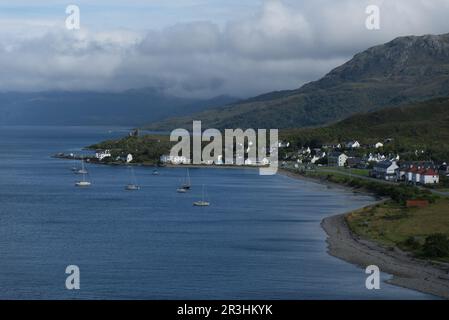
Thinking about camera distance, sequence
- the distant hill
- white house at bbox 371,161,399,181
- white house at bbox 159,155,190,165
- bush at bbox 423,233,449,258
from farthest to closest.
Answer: white house at bbox 159,155,190,165 → the distant hill → white house at bbox 371,161,399,181 → bush at bbox 423,233,449,258

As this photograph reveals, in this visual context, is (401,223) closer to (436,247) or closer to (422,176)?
(436,247)

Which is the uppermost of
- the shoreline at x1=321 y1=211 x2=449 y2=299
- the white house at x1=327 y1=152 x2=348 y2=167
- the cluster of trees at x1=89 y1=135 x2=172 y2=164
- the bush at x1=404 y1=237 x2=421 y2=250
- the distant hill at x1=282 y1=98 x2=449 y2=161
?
the distant hill at x1=282 y1=98 x2=449 y2=161

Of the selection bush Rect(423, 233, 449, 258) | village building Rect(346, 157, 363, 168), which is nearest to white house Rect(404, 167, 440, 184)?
village building Rect(346, 157, 363, 168)

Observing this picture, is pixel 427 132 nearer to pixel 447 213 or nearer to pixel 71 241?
pixel 447 213

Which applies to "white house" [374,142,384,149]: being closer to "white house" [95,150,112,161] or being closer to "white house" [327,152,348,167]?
"white house" [327,152,348,167]

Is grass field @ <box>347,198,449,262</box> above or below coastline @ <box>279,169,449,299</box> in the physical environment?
above

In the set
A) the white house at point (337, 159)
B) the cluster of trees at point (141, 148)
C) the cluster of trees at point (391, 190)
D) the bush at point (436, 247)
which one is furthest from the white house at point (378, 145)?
the bush at point (436, 247)
